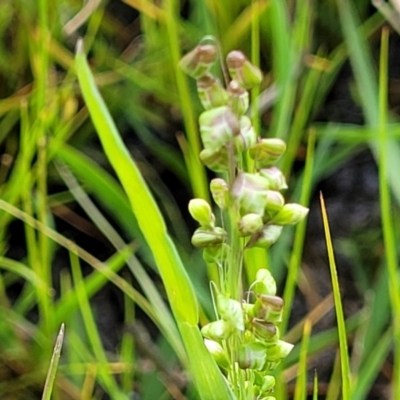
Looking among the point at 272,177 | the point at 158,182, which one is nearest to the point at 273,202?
the point at 272,177

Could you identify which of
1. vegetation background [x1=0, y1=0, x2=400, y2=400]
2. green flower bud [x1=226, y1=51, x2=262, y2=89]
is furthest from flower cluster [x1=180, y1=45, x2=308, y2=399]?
vegetation background [x1=0, y1=0, x2=400, y2=400]

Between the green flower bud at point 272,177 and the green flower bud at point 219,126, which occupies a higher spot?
the green flower bud at point 219,126

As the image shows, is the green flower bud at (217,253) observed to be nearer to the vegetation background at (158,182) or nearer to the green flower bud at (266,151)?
the green flower bud at (266,151)

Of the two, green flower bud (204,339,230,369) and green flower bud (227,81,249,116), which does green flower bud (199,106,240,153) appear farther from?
green flower bud (204,339,230,369)

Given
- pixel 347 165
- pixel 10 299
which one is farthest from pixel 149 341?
pixel 347 165

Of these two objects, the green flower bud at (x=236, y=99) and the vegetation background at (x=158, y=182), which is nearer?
the green flower bud at (x=236, y=99)

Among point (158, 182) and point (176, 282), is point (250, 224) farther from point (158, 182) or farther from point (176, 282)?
point (158, 182)

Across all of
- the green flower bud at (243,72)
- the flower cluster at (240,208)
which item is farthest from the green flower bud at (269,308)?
the green flower bud at (243,72)
